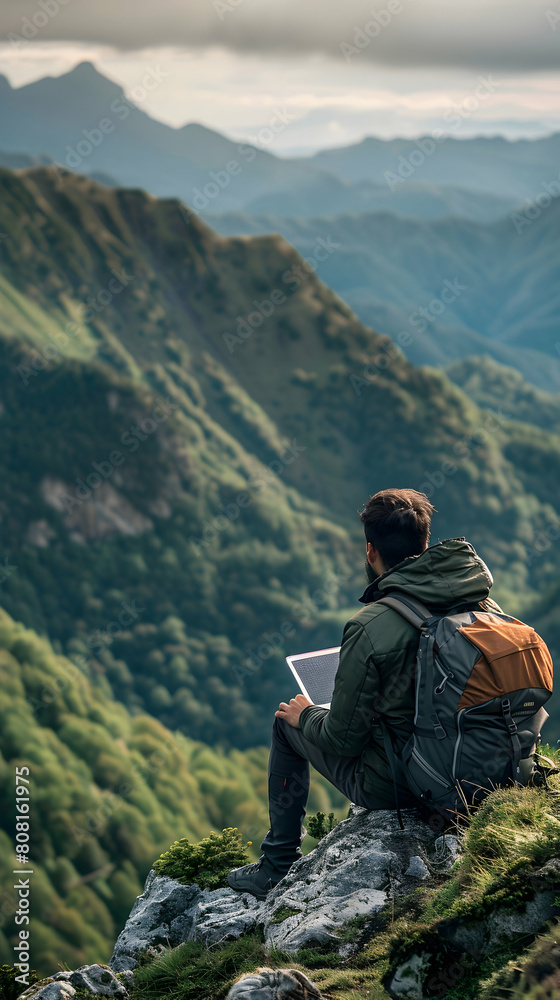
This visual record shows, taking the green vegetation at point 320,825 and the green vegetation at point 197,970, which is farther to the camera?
the green vegetation at point 320,825

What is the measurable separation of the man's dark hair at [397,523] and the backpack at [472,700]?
1.41 feet

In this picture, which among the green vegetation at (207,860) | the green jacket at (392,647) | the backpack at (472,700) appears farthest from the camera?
the green vegetation at (207,860)

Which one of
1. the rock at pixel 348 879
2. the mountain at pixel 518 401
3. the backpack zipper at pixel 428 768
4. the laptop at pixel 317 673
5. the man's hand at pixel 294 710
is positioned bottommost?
the rock at pixel 348 879

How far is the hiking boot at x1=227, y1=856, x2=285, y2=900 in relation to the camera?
684cm

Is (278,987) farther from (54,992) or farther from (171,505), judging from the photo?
(171,505)

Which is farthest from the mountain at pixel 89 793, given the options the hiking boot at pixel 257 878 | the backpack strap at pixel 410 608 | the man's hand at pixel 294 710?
the backpack strap at pixel 410 608

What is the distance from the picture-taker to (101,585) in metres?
89.4

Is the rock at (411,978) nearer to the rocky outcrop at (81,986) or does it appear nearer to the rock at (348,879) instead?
the rock at (348,879)

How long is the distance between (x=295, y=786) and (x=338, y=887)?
2.84 feet

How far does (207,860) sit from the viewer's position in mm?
8023

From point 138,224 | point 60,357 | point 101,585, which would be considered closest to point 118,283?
point 138,224

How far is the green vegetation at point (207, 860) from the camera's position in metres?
7.91

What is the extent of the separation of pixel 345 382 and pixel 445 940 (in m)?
114

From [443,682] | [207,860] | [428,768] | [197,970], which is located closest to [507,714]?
[443,682]
